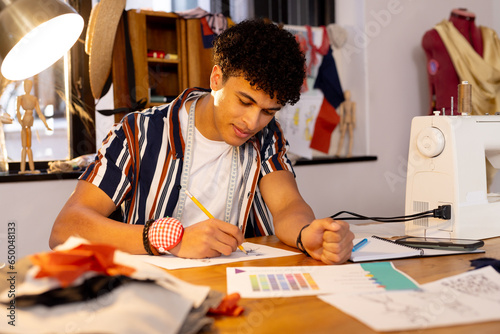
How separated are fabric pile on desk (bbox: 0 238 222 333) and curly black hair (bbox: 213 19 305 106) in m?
0.73

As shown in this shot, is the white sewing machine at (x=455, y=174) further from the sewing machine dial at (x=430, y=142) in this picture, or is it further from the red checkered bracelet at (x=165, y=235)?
the red checkered bracelet at (x=165, y=235)

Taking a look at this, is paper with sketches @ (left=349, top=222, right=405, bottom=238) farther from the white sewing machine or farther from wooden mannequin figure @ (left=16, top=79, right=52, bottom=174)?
wooden mannequin figure @ (left=16, top=79, right=52, bottom=174)

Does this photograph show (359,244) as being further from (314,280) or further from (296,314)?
(296,314)

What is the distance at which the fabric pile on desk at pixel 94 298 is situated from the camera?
62 cm

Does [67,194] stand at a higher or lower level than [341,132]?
lower

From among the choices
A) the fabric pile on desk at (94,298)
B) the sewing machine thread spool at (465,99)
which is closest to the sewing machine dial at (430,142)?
the sewing machine thread spool at (465,99)

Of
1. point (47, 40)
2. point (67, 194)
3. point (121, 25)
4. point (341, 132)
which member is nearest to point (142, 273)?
point (47, 40)

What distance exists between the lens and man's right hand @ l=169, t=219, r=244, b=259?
45.0 inches

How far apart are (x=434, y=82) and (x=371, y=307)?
2.90m

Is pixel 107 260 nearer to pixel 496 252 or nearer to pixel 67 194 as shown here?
pixel 496 252

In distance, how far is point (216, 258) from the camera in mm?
1167

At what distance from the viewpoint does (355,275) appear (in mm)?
997

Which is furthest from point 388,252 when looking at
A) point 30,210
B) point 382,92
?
point 382,92

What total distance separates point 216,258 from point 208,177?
444mm
